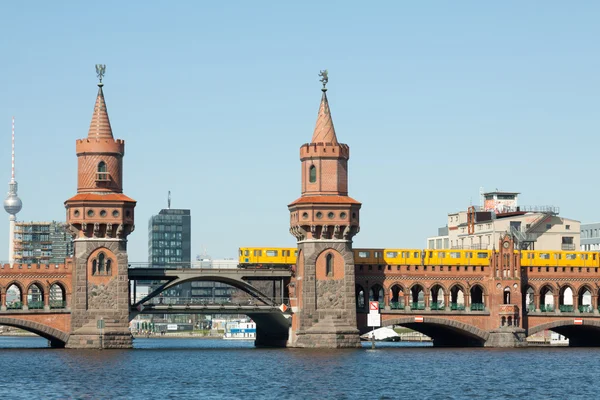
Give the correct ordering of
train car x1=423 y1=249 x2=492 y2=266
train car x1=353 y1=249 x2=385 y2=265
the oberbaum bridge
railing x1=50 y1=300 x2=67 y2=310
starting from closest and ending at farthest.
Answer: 1. the oberbaum bridge
2. railing x1=50 y1=300 x2=67 y2=310
3. train car x1=353 y1=249 x2=385 y2=265
4. train car x1=423 y1=249 x2=492 y2=266

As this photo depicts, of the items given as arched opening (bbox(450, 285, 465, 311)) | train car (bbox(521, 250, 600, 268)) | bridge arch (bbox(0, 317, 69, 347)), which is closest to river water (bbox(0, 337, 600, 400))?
bridge arch (bbox(0, 317, 69, 347))

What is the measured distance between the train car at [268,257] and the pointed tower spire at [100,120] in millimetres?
21409

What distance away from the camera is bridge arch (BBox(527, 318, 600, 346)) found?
531 feet

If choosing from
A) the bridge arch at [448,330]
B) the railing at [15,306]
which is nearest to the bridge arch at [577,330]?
the bridge arch at [448,330]

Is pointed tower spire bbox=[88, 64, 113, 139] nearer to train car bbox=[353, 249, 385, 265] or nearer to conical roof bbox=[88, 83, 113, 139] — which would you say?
conical roof bbox=[88, 83, 113, 139]

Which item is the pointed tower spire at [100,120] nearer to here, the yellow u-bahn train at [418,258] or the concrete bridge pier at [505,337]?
the yellow u-bahn train at [418,258]

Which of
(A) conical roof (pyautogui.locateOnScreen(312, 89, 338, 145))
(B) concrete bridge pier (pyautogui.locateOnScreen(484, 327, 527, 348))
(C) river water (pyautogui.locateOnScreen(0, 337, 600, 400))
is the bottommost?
(C) river water (pyautogui.locateOnScreen(0, 337, 600, 400))

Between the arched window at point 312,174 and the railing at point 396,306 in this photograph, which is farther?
the railing at point 396,306

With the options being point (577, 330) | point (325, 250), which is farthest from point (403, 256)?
point (577, 330)

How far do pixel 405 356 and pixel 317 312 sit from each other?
1100 centimetres

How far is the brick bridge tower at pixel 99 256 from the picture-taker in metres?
147

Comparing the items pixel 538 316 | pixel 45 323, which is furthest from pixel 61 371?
pixel 538 316

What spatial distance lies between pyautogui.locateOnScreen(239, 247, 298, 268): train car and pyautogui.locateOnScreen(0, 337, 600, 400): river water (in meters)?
10.8

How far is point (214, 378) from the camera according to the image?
375 feet
